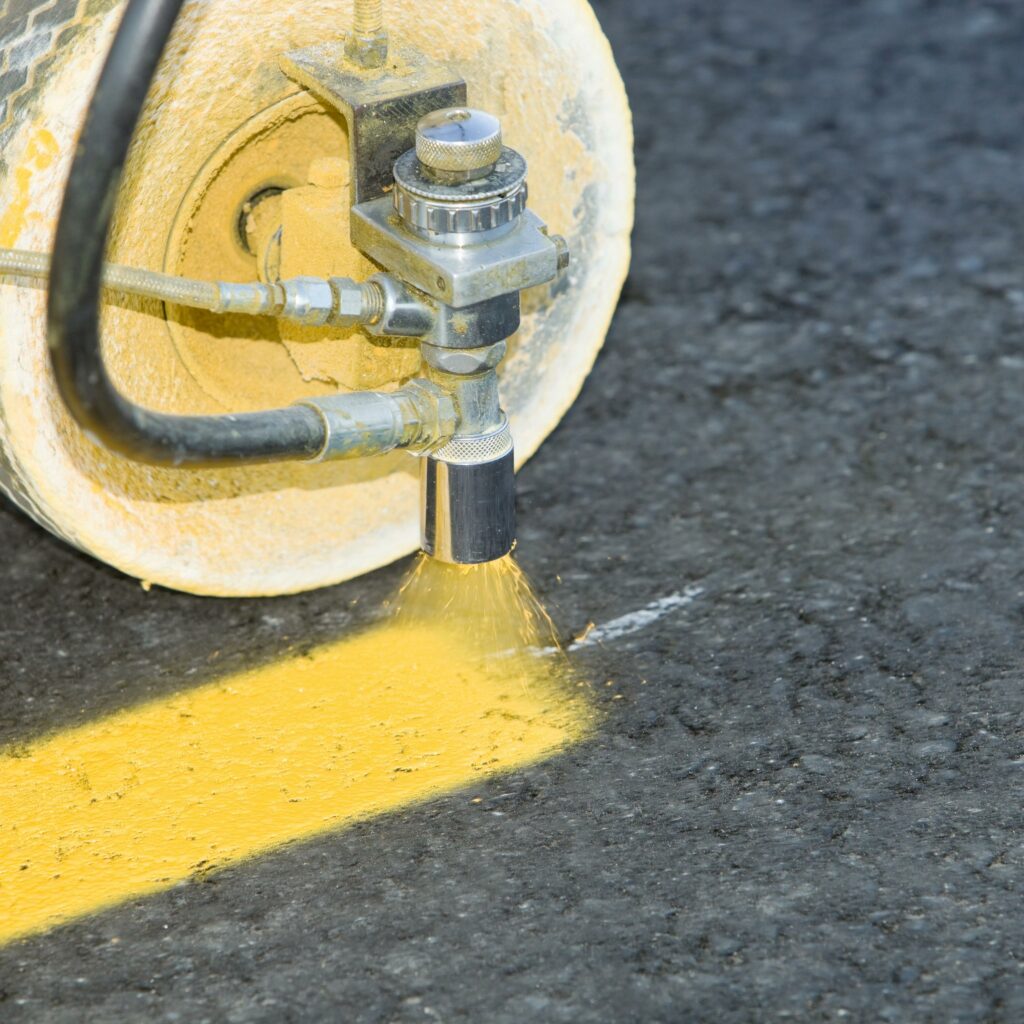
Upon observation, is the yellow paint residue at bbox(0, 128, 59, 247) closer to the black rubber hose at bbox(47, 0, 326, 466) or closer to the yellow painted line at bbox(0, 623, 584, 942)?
the black rubber hose at bbox(47, 0, 326, 466)

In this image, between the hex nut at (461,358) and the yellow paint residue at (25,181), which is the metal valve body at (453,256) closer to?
the hex nut at (461,358)

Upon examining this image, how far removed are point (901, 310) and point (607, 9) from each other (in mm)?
1324

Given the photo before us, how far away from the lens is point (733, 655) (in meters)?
2.30

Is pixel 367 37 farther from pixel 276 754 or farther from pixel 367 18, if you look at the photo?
pixel 276 754

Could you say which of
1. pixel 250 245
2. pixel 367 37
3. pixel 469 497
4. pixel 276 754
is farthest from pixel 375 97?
pixel 276 754

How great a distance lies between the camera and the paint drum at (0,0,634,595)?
6.20 ft

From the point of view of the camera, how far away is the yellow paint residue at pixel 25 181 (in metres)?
1.84

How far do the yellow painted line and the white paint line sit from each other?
0.33 feet

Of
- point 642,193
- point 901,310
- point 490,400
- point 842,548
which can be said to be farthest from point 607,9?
point 490,400

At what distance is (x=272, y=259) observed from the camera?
2.18 metres

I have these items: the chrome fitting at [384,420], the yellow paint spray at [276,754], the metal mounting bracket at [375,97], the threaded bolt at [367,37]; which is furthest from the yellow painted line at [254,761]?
the threaded bolt at [367,37]

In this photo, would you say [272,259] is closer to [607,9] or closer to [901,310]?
[901,310]

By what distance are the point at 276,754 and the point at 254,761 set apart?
0.03 m

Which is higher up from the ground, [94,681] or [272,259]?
[272,259]
